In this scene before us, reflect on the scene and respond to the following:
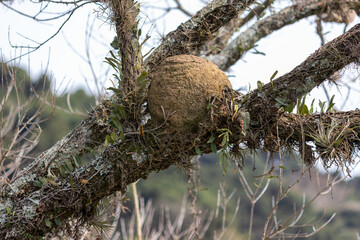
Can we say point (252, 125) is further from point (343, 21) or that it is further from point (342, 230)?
point (342, 230)

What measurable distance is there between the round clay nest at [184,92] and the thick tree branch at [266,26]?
2.22 m

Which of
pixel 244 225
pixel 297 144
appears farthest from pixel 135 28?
pixel 244 225

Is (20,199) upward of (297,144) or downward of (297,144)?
downward

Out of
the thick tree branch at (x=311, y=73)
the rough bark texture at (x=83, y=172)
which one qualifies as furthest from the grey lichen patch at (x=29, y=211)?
the thick tree branch at (x=311, y=73)

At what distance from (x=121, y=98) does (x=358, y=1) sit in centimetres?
361

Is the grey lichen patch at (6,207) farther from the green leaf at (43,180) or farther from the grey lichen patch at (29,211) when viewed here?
the green leaf at (43,180)

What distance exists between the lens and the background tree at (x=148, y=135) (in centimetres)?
213

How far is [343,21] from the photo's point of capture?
470 centimetres

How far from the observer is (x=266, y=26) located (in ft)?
14.9

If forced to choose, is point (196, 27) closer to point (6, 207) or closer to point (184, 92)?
point (184, 92)

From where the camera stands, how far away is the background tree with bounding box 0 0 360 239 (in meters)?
2.13

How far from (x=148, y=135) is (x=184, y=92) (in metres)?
0.33

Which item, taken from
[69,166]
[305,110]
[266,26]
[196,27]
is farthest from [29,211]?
[266,26]

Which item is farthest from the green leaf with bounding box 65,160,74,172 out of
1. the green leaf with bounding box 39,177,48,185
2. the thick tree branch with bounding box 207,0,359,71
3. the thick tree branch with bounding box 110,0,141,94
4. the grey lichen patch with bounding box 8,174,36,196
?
the thick tree branch with bounding box 207,0,359,71
